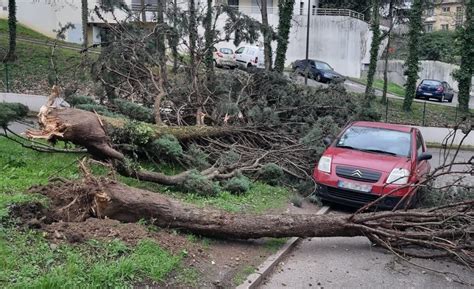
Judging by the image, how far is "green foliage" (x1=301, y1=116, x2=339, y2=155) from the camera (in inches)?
442

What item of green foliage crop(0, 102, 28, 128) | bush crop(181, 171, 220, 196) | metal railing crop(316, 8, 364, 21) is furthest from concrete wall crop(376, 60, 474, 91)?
green foliage crop(0, 102, 28, 128)

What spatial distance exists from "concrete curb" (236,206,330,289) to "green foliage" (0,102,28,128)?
5272mm

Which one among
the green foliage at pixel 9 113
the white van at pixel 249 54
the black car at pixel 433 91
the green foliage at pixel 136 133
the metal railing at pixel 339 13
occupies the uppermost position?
the metal railing at pixel 339 13

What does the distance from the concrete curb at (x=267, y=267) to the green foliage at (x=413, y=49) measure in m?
20.2

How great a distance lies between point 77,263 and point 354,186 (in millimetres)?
5638

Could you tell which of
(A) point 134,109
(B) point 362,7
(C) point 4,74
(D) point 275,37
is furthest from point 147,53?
(B) point 362,7

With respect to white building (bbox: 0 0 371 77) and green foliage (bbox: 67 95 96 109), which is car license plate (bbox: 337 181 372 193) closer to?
green foliage (bbox: 67 95 96 109)

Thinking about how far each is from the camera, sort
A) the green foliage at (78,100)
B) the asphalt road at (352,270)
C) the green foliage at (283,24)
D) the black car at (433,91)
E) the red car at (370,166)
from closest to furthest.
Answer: the asphalt road at (352,270), the red car at (370,166), the green foliage at (78,100), the green foliage at (283,24), the black car at (433,91)

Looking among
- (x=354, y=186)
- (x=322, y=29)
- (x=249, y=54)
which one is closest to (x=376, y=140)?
(x=354, y=186)

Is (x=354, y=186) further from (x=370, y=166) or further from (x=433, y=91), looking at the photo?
(x=433, y=91)

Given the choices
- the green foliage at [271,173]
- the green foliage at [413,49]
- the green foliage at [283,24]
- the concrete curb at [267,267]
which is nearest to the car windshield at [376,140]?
the green foliage at [271,173]

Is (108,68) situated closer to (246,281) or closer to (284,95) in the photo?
(284,95)

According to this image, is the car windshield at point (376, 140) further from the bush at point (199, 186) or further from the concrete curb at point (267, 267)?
the concrete curb at point (267, 267)

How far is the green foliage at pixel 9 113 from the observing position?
348 inches
